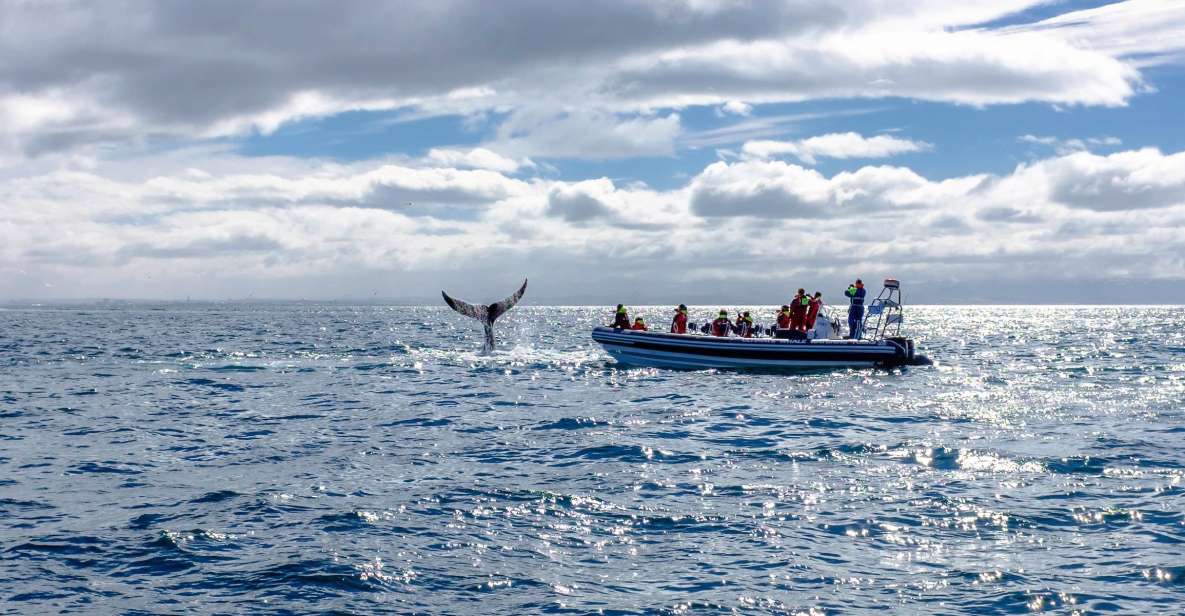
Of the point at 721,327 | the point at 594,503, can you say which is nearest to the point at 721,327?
the point at 721,327

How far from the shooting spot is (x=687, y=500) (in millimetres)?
14836

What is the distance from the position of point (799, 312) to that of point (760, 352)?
2.73 m

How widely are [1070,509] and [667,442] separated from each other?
869cm

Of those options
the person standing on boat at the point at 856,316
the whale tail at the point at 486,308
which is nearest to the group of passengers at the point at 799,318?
the person standing on boat at the point at 856,316

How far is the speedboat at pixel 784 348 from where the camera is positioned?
125 feet

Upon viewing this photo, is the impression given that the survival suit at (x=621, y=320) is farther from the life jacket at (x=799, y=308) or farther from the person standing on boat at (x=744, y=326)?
the life jacket at (x=799, y=308)

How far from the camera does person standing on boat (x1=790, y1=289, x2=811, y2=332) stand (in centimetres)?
3903

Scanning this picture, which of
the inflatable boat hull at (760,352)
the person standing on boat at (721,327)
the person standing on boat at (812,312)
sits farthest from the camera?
the person standing on boat at (721,327)

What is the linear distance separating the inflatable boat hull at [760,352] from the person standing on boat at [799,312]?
4.00 feet

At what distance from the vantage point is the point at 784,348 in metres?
37.8

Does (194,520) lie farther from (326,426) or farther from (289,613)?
(326,426)

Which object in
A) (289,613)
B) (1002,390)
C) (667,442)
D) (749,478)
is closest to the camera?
(289,613)

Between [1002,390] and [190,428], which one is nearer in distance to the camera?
[190,428]

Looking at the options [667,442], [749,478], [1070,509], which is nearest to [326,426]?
[667,442]
